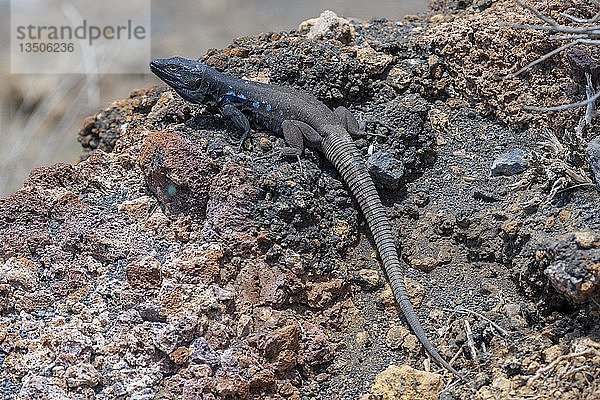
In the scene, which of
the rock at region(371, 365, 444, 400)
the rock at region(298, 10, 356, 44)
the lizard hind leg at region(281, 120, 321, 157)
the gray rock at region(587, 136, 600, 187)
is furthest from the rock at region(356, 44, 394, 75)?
the rock at region(371, 365, 444, 400)

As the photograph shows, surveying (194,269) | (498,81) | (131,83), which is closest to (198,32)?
(131,83)

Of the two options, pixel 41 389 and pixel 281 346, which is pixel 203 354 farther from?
pixel 41 389

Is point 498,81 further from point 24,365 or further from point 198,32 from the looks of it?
point 198,32

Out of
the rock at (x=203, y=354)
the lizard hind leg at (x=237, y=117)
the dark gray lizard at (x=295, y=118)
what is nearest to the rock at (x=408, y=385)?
the dark gray lizard at (x=295, y=118)

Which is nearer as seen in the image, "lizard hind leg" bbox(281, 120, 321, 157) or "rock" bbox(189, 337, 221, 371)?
"rock" bbox(189, 337, 221, 371)

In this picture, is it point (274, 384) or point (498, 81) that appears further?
point (498, 81)

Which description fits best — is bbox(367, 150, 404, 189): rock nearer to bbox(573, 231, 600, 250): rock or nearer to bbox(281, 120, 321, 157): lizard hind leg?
bbox(281, 120, 321, 157): lizard hind leg
